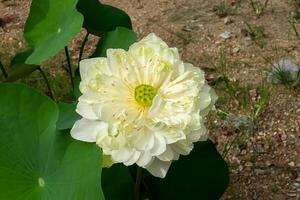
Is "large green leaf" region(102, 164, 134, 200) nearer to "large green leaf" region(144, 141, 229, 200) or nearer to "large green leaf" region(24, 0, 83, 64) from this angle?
"large green leaf" region(144, 141, 229, 200)

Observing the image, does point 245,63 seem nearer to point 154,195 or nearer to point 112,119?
point 154,195

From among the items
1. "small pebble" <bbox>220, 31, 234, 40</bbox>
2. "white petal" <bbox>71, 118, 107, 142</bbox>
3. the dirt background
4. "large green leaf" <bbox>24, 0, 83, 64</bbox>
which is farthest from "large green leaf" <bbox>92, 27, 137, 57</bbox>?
"small pebble" <bbox>220, 31, 234, 40</bbox>

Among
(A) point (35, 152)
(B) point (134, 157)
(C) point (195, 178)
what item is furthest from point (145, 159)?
(C) point (195, 178)

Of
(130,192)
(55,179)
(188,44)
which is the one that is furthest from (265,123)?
(55,179)

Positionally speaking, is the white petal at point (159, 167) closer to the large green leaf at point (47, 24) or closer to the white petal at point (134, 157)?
the white petal at point (134, 157)

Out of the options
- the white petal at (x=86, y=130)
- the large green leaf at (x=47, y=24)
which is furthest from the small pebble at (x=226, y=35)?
the white petal at (x=86, y=130)

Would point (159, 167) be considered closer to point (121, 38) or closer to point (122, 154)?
point (122, 154)
